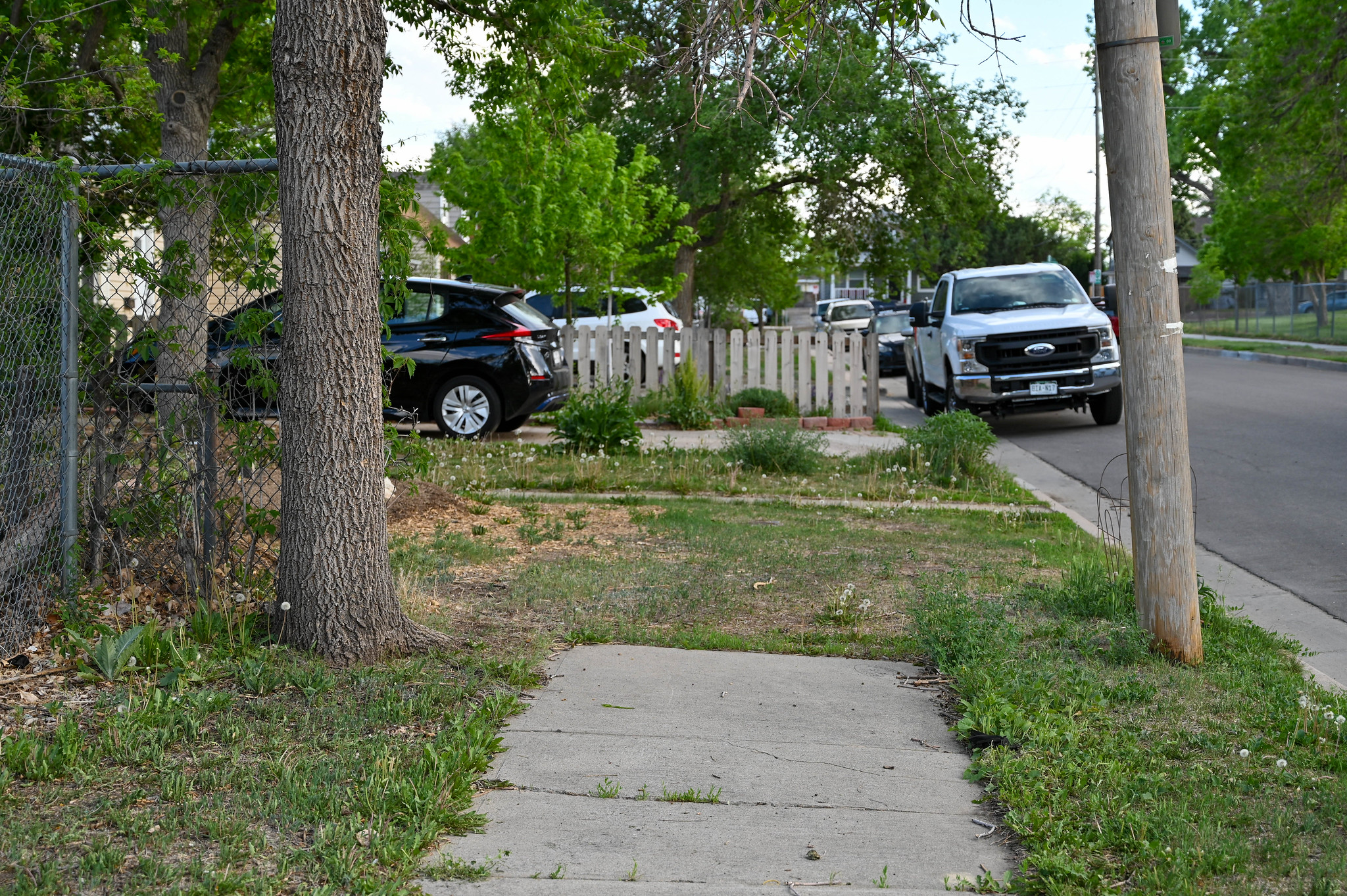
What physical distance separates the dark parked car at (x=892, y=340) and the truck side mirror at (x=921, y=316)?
9227 millimetres

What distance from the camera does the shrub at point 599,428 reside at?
12.0 metres

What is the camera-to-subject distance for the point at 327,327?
468 cm

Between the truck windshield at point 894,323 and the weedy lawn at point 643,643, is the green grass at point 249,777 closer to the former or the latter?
the weedy lawn at point 643,643

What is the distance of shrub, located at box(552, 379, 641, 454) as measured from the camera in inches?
473

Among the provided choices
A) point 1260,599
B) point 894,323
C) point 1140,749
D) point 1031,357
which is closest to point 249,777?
point 1140,749

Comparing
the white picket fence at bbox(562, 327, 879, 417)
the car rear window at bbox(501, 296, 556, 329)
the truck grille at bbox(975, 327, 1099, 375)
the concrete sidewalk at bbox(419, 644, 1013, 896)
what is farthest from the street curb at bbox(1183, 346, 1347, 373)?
the concrete sidewalk at bbox(419, 644, 1013, 896)

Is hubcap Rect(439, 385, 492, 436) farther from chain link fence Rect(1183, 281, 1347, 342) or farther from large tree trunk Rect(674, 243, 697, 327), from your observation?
chain link fence Rect(1183, 281, 1347, 342)

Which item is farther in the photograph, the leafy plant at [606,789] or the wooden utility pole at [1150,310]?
the wooden utility pole at [1150,310]

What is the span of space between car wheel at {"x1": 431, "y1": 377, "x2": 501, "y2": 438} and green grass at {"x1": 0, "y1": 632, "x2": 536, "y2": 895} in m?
8.89

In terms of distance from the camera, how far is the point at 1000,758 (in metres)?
3.95

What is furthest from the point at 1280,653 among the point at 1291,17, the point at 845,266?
the point at 845,266

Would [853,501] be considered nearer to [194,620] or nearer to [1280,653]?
[1280,653]

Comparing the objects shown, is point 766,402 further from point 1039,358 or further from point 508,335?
point 508,335

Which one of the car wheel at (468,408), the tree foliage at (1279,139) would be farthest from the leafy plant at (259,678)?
the tree foliage at (1279,139)
